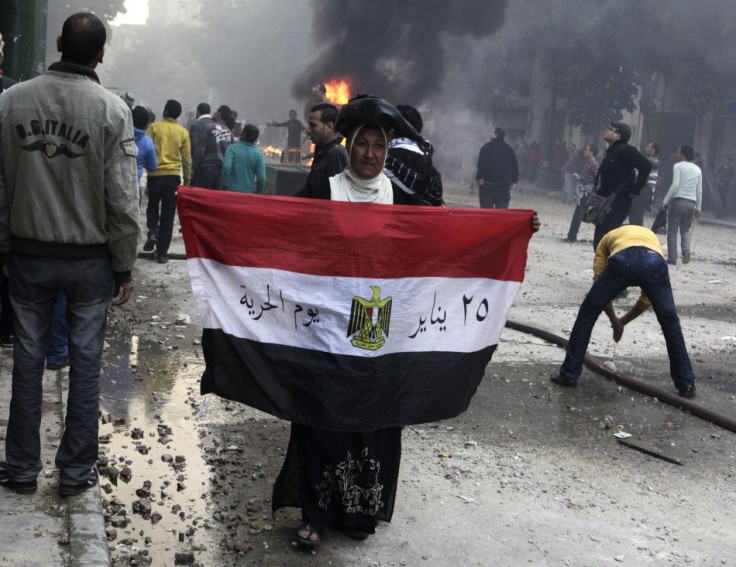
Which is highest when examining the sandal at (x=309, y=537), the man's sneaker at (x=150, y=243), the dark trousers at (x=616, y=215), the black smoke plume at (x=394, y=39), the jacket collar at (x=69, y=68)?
the black smoke plume at (x=394, y=39)

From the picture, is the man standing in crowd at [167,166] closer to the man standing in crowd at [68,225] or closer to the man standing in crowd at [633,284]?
the man standing in crowd at [633,284]

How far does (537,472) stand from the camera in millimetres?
5527

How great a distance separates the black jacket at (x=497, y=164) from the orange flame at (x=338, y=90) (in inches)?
690

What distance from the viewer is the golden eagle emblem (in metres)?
4.25

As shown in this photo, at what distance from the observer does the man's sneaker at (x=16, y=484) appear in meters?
4.37

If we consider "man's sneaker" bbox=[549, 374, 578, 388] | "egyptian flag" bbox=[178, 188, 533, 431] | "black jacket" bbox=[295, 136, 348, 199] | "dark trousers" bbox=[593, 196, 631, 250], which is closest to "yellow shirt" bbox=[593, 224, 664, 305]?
"man's sneaker" bbox=[549, 374, 578, 388]

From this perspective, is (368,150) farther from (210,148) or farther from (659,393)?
(210,148)

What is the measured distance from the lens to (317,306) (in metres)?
4.27

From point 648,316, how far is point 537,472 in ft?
18.7

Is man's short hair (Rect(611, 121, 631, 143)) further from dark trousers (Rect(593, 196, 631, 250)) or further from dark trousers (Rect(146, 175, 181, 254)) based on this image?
dark trousers (Rect(146, 175, 181, 254))

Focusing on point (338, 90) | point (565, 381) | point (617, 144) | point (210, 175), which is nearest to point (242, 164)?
point (210, 175)

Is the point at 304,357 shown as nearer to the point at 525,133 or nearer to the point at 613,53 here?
the point at 613,53

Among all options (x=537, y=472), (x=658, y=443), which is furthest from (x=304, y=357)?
(x=658, y=443)

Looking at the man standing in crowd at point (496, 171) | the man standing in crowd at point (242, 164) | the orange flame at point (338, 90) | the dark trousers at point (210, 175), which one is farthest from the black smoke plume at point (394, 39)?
the man standing in crowd at point (242, 164)
